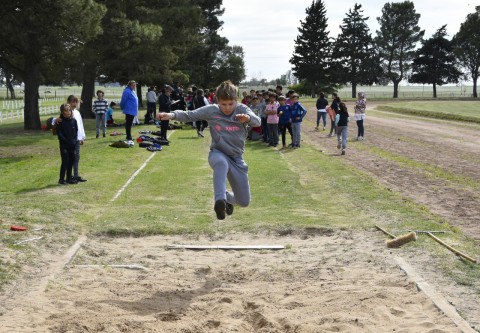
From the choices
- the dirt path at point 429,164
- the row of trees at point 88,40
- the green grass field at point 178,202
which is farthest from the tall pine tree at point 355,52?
the green grass field at point 178,202

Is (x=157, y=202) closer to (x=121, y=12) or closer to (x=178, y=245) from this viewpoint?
(x=178, y=245)

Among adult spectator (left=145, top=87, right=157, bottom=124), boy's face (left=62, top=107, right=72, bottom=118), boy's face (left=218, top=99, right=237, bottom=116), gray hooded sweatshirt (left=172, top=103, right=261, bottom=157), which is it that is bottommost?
gray hooded sweatshirt (left=172, top=103, right=261, bottom=157)

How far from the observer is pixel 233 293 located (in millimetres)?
7504

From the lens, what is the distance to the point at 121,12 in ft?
121

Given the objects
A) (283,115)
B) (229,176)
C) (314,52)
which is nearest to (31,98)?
(283,115)

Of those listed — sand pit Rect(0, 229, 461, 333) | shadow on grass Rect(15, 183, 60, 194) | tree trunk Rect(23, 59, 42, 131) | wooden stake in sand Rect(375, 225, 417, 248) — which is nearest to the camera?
sand pit Rect(0, 229, 461, 333)

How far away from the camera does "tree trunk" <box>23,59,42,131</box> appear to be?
32.5 m

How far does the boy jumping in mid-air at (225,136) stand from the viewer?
26.3ft

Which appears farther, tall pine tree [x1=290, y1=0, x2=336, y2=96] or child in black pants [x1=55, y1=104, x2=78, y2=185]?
tall pine tree [x1=290, y1=0, x2=336, y2=96]

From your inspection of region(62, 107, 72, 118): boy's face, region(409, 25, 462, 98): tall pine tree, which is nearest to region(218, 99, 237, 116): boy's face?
region(62, 107, 72, 118): boy's face

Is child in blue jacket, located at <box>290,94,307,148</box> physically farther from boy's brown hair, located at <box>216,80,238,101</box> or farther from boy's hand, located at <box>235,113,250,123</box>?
boy's hand, located at <box>235,113,250,123</box>

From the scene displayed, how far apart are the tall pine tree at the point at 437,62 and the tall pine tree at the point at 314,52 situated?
17.5 meters

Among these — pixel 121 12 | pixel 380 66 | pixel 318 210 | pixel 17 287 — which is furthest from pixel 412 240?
pixel 380 66

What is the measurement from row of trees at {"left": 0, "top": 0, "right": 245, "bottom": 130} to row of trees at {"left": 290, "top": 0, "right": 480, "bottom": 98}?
47900mm
